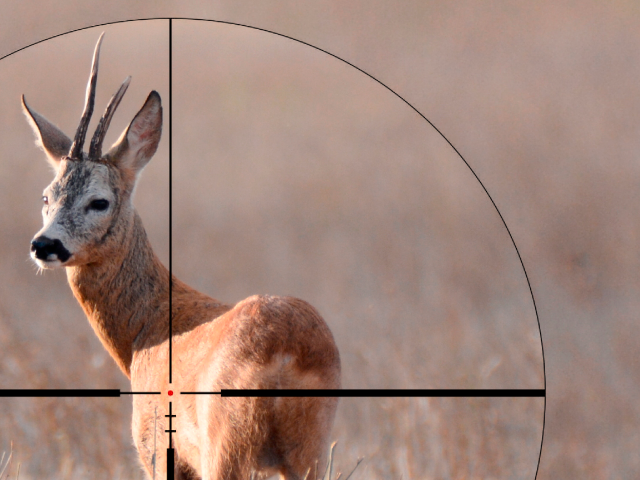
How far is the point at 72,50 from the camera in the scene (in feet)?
11.1

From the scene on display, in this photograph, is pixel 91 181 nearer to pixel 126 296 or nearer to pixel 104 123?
pixel 104 123

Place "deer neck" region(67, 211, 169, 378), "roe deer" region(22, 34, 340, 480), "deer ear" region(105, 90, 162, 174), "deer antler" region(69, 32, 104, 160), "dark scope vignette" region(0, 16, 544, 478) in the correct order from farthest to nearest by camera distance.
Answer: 1. "deer neck" region(67, 211, 169, 378)
2. "dark scope vignette" region(0, 16, 544, 478)
3. "deer ear" region(105, 90, 162, 174)
4. "deer antler" region(69, 32, 104, 160)
5. "roe deer" region(22, 34, 340, 480)

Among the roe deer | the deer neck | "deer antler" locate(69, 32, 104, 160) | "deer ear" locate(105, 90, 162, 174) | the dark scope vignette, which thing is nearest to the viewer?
the roe deer

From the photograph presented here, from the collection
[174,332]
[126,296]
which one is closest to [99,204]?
[126,296]

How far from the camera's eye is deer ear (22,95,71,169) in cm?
341

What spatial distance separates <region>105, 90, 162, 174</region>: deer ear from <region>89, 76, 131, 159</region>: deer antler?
62 mm

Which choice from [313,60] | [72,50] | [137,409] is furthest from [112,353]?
[313,60]

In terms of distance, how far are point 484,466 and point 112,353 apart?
1585 millimetres

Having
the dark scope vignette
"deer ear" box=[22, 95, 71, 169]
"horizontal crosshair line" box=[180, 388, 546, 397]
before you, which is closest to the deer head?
"deer ear" box=[22, 95, 71, 169]

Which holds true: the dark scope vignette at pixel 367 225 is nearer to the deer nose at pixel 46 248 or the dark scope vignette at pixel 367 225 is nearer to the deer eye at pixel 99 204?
the deer eye at pixel 99 204

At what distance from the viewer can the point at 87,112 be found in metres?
3.18

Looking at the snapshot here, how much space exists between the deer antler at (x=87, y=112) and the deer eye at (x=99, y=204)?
0.18 meters

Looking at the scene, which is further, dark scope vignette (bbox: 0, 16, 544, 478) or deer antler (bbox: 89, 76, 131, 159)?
dark scope vignette (bbox: 0, 16, 544, 478)

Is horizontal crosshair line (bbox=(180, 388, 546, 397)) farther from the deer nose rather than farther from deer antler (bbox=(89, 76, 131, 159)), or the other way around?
deer antler (bbox=(89, 76, 131, 159))
